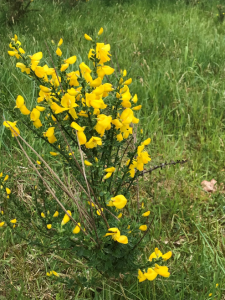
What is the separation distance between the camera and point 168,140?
2260 millimetres

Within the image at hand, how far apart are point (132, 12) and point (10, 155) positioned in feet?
11.8

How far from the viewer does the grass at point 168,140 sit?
130 cm

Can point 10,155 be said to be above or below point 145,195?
above

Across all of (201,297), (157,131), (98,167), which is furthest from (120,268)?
(157,131)

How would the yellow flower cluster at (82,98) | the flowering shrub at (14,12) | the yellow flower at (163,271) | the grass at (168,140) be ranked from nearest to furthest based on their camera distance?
the yellow flower cluster at (82,98)
the yellow flower at (163,271)
the grass at (168,140)
the flowering shrub at (14,12)

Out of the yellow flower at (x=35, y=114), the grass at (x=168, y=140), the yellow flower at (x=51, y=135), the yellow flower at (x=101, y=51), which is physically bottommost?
the grass at (x=168, y=140)

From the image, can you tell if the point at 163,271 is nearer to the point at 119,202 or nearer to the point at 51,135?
the point at 119,202

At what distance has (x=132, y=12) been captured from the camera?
4492mm

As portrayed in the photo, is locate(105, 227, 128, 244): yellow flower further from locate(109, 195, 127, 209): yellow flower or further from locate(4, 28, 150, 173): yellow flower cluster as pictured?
locate(4, 28, 150, 173): yellow flower cluster

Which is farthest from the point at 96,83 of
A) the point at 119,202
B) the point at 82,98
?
the point at 119,202

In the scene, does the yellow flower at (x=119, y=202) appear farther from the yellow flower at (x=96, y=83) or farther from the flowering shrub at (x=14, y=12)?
the flowering shrub at (x=14, y=12)

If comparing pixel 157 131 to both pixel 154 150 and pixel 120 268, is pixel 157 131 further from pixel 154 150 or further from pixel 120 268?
pixel 120 268

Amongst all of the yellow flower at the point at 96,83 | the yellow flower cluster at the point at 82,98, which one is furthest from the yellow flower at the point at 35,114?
the yellow flower at the point at 96,83

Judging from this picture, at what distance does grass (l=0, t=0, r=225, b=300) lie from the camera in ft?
4.28
